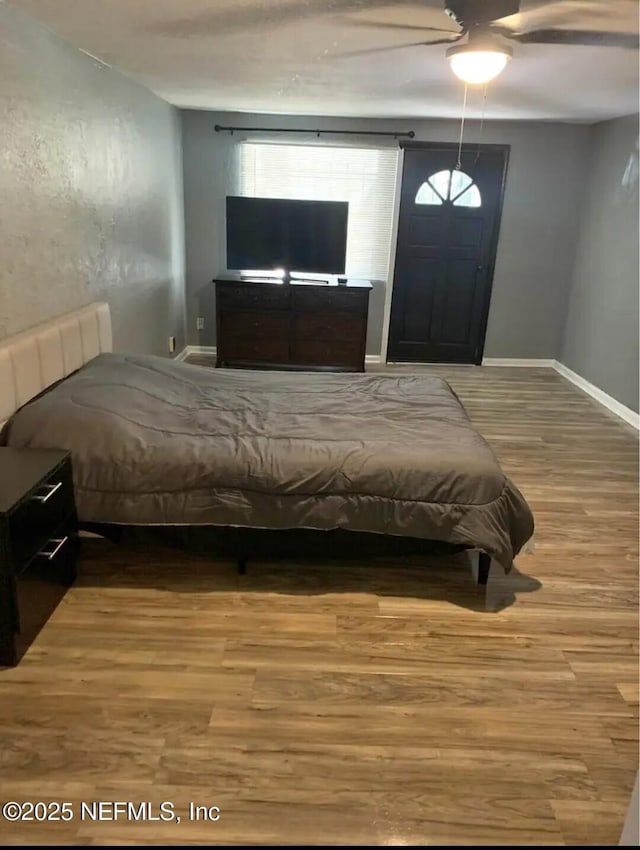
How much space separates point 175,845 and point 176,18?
2911 mm

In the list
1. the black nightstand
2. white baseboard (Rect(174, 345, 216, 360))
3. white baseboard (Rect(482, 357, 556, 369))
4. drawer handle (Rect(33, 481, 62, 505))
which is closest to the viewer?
the black nightstand

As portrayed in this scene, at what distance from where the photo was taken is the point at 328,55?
3176mm

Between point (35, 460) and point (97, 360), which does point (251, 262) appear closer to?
point (97, 360)

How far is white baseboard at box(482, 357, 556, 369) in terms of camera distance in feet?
21.0

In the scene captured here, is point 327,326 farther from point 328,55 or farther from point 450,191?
point 328,55

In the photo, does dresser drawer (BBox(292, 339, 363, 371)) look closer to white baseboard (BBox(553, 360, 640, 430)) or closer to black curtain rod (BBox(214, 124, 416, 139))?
black curtain rod (BBox(214, 124, 416, 139))

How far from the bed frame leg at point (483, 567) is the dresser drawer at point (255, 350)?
3362 mm

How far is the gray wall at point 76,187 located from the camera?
107 inches

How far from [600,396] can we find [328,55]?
11.7 ft

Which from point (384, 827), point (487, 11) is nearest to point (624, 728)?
point (384, 827)

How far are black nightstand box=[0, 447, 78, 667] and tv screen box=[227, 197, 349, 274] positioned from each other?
376 centimetres

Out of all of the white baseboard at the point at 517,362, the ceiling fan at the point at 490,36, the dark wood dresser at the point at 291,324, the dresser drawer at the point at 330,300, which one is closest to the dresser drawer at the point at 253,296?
the dark wood dresser at the point at 291,324

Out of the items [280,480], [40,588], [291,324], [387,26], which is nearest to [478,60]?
[387,26]

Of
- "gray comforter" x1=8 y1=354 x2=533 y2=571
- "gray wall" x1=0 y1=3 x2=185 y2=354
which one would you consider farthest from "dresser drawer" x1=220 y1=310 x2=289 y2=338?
"gray comforter" x1=8 y1=354 x2=533 y2=571
